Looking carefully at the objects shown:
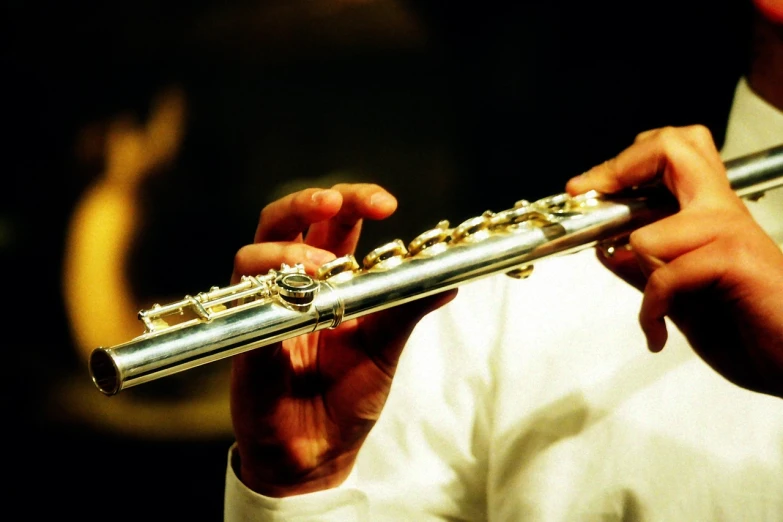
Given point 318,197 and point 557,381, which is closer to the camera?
point 318,197

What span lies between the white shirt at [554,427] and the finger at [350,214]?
0.25m

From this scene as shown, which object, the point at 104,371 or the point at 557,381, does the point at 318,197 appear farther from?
the point at 557,381

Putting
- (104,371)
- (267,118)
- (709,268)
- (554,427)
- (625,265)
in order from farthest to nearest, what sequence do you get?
1. (267,118)
2. (554,427)
3. (625,265)
4. (709,268)
5. (104,371)

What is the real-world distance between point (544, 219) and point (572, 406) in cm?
32

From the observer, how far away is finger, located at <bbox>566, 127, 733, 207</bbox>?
64cm

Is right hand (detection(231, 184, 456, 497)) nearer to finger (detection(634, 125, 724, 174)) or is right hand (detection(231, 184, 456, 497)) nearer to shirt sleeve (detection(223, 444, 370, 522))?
shirt sleeve (detection(223, 444, 370, 522))

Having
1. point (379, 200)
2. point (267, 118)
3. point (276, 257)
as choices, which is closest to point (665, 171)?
point (379, 200)

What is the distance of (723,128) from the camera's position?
1.58 metres

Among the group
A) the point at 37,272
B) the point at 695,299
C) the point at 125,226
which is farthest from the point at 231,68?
the point at 695,299

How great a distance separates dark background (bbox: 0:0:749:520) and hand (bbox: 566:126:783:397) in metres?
0.63

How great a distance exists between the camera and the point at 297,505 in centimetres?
75

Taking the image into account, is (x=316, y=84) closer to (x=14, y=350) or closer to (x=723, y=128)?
(x=14, y=350)

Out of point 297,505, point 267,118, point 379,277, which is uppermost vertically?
point 267,118

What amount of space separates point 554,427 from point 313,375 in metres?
0.32
